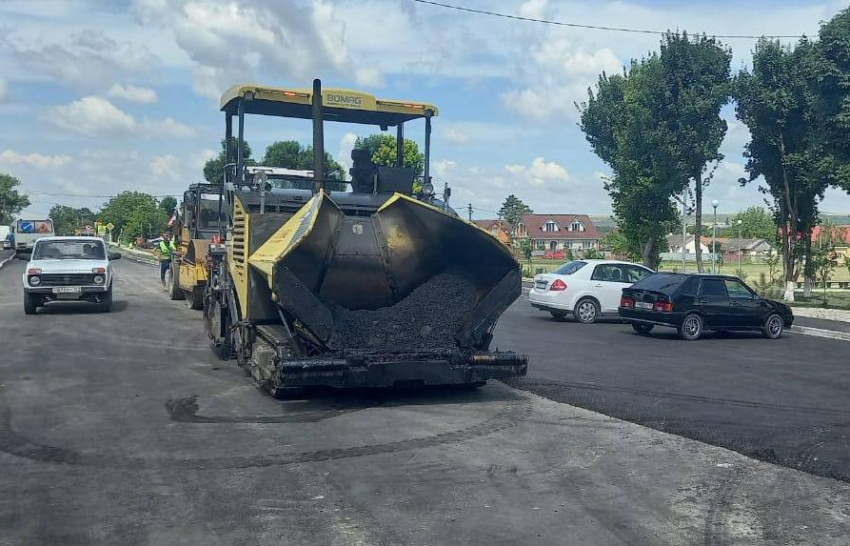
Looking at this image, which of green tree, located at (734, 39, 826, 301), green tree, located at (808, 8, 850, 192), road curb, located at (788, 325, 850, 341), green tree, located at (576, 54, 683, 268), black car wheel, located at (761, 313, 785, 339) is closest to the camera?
black car wheel, located at (761, 313, 785, 339)

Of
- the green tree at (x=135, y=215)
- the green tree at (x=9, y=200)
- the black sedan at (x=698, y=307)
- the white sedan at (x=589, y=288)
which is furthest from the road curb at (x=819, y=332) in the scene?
the green tree at (x=9, y=200)

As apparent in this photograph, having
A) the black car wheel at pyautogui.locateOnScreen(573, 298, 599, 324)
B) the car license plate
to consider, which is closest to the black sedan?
the black car wheel at pyautogui.locateOnScreen(573, 298, 599, 324)

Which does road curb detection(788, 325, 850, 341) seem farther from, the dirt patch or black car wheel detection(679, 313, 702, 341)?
the dirt patch

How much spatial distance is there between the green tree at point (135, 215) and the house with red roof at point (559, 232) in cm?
4954

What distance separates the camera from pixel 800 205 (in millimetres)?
31219

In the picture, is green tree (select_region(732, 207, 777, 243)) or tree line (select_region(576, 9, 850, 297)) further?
green tree (select_region(732, 207, 777, 243))

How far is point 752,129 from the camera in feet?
98.7

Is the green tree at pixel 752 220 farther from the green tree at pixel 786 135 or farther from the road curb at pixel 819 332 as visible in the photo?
the road curb at pixel 819 332

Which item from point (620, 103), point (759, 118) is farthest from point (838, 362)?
point (620, 103)

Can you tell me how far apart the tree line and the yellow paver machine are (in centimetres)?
1998

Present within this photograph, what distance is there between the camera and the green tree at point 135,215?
94.2 meters

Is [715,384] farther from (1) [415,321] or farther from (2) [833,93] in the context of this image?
(2) [833,93]

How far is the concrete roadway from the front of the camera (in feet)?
17.6

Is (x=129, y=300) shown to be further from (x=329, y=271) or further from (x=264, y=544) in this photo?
(x=264, y=544)
